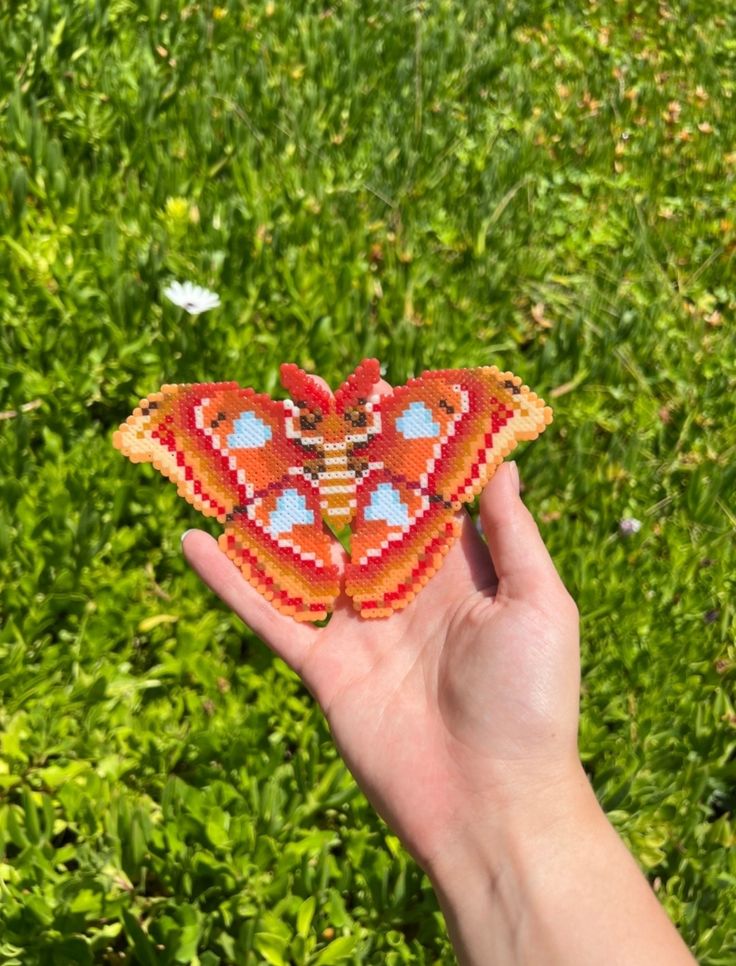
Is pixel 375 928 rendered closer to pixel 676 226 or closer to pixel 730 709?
pixel 730 709

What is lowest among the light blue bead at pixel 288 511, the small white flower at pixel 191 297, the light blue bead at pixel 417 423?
the light blue bead at pixel 288 511

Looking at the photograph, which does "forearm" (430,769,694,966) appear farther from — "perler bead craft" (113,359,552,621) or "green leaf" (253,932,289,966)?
"perler bead craft" (113,359,552,621)

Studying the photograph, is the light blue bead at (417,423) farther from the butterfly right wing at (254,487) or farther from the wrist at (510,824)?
the wrist at (510,824)

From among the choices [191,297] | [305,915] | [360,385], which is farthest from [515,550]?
[191,297]

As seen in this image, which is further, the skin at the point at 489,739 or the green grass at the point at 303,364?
the green grass at the point at 303,364

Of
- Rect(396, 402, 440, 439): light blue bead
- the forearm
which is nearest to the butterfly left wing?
Rect(396, 402, 440, 439): light blue bead

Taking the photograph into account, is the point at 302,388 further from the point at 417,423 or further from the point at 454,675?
the point at 454,675

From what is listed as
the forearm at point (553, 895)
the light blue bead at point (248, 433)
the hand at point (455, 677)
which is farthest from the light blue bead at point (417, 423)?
the forearm at point (553, 895)
